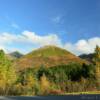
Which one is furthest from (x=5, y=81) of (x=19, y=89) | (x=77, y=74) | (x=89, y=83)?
(x=77, y=74)

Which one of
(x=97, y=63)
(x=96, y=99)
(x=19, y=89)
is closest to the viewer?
(x=96, y=99)

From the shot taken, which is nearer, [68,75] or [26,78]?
[26,78]

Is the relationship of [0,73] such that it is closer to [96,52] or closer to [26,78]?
[26,78]

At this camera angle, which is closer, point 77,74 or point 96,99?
point 96,99

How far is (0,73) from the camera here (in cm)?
6262

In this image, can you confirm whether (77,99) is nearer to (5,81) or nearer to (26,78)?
(5,81)

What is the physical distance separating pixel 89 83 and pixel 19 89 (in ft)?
69.5

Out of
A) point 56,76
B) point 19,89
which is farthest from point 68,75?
point 19,89

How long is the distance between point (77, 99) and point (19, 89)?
2677cm

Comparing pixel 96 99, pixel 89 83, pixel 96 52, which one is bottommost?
pixel 96 99

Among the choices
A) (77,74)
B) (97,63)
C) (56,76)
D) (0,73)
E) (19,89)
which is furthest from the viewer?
(77,74)

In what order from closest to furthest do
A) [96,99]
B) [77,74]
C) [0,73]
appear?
[96,99], [0,73], [77,74]

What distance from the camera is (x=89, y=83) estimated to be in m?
64.9

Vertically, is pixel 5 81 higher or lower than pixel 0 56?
lower
